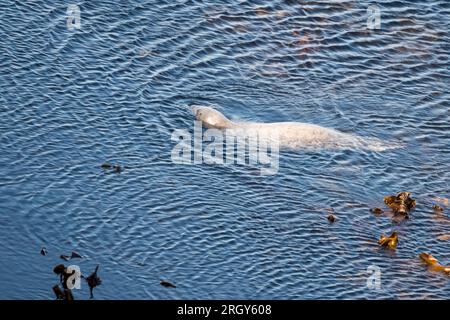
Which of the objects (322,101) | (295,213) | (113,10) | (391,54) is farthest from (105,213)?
(391,54)

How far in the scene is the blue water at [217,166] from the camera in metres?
10.8

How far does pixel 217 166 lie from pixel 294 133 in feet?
4.35

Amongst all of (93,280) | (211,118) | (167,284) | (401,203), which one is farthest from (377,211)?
(93,280)

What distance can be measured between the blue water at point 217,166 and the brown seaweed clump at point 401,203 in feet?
0.45

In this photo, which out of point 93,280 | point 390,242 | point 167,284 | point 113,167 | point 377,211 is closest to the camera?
point 93,280

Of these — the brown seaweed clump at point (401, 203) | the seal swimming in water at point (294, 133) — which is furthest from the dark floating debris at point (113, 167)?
the brown seaweed clump at point (401, 203)

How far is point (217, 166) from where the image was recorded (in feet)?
41.7

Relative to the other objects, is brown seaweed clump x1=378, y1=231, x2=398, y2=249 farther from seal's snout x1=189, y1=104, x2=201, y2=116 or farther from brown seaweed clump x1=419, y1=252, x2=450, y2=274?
seal's snout x1=189, y1=104, x2=201, y2=116

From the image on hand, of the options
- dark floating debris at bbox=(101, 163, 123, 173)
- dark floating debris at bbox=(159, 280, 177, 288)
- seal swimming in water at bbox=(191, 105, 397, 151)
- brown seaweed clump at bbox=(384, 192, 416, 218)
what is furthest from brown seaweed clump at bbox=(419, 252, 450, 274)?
dark floating debris at bbox=(101, 163, 123, 173)

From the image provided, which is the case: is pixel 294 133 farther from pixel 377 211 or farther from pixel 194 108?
pixel 377 211

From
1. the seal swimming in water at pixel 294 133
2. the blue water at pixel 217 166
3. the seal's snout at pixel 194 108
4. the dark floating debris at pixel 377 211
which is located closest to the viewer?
the blue water at pixel 217 166

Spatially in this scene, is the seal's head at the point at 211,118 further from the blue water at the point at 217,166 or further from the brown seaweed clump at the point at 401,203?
the brown seaweed clump at the point at 401,203

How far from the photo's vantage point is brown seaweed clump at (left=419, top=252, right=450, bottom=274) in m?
11.2

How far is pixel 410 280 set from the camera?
11.0m
